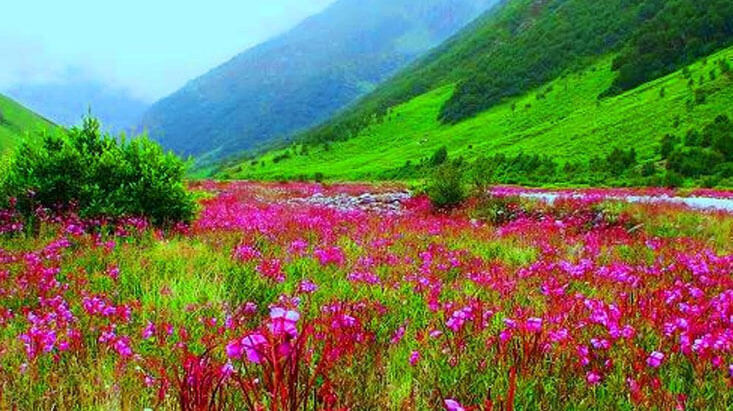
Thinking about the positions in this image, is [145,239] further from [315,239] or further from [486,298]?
[486,298]

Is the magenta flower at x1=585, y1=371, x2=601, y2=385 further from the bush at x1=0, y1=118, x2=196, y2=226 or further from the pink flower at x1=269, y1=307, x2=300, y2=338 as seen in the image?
the bush at x1=0, y1=118, x2=196, y2=226

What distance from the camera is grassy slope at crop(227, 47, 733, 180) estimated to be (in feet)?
174

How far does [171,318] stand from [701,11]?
103291 millimetres

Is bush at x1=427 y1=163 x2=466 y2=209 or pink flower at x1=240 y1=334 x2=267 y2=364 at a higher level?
pink flower at x1=240 y1=334 x2=267 y2=364

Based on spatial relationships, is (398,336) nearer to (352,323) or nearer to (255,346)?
(352,323)

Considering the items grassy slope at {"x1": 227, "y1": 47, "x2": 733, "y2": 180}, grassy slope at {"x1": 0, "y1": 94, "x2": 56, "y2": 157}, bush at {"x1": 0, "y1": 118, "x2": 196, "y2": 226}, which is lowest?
grassy slope at {"x1": 227, "y1": 47, "x2": 733, "y2": 180}

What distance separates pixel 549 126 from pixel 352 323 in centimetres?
7447

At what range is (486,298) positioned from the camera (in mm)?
5770

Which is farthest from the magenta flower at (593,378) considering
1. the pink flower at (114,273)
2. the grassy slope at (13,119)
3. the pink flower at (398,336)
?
the grassy slope at (13,119)

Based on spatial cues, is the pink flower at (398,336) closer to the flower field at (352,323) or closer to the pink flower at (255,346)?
the flower field at (352,323)

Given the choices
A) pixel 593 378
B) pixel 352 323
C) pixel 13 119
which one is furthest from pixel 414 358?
pixel 13 119

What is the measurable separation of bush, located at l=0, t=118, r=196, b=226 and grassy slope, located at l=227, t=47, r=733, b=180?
4389cm

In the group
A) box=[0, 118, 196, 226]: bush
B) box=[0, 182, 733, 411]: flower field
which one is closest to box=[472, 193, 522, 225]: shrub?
box=[0, 182, 733, 411]: flower field

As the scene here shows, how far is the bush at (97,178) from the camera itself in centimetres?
1049
